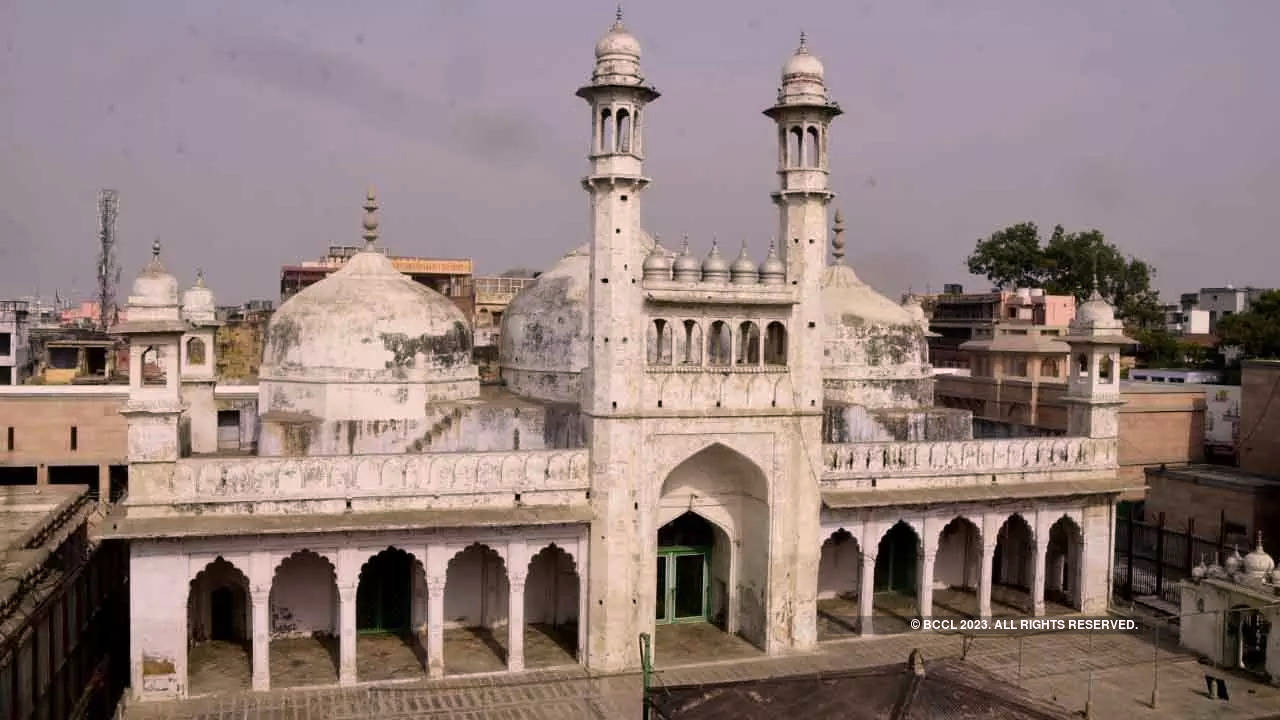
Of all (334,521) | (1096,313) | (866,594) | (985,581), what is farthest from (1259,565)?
(334,521)

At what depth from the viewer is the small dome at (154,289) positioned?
55.7ft

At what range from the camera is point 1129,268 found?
5475 cm

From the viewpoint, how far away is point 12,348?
4450 centimetres

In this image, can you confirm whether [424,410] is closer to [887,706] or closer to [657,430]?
[657,430]

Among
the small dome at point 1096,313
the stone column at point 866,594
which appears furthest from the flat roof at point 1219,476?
the stone column at point 866,594

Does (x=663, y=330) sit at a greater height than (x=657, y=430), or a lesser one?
greater

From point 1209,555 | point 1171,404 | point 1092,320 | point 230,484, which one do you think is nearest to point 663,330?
point 230,484

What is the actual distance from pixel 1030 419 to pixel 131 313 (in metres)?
24.7

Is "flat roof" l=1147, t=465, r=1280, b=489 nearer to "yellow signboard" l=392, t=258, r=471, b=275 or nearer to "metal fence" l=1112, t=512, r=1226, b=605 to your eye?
"metal fence" l=1112, t=512, r=1226, b=605

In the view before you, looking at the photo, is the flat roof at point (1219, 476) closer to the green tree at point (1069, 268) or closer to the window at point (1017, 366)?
the window at point (1017, 366)

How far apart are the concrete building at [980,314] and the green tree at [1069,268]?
2.90 m

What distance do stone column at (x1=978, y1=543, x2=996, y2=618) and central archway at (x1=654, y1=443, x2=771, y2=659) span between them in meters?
4.46

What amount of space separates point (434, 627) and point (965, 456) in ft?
31.8

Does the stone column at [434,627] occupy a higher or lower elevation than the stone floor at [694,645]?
higher
